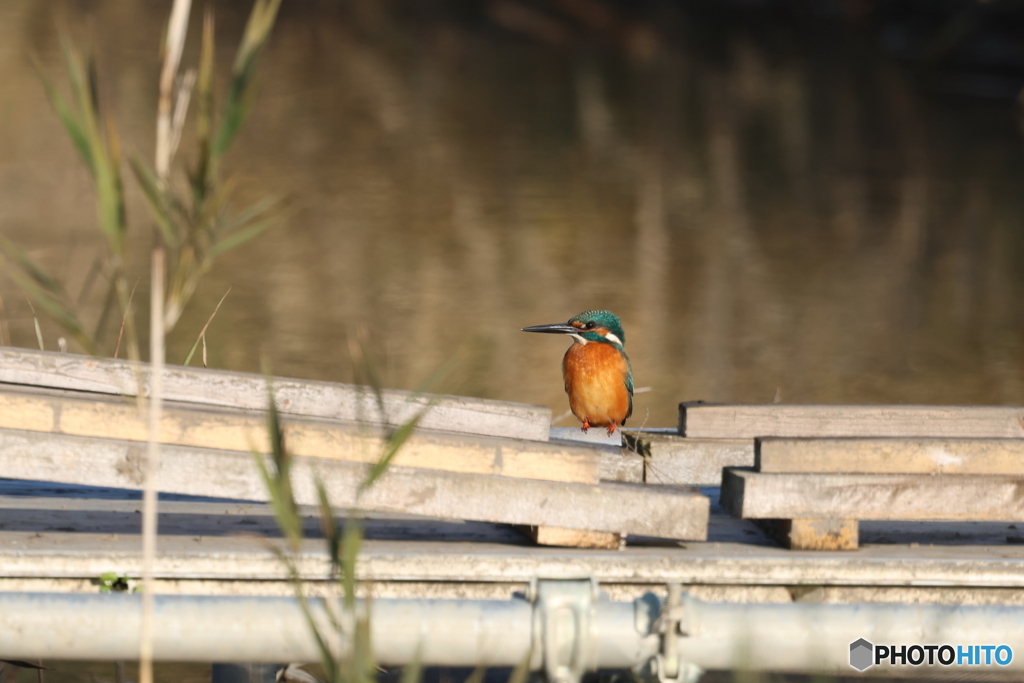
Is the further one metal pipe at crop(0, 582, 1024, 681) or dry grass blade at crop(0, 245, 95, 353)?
metal pipe at crop(0, 582, 1024, 681)

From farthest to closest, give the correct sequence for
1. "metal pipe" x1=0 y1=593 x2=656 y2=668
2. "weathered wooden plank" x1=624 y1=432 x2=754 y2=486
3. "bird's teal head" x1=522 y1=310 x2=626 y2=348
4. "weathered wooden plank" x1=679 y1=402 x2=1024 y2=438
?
"bird's teal head" x1=522 y1=310 x2=626 y2=348
"weathered wooden plank" x1=624 y1=432 x2=754 y2=486
"weathered wooden plank" x1=679 y1=402 x2=1024 y2=438
"metal pipe" x1=0 y1=593 x2=656 y2=668

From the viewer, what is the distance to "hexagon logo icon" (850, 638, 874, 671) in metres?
2.54

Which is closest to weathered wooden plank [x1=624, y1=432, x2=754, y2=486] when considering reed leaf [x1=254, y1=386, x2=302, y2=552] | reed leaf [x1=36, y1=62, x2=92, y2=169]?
reed leaf [x1=254, y1=386, x2=302, y2=552]

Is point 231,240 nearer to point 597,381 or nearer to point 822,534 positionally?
point 822,534

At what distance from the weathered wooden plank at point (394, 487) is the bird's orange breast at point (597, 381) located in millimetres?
995

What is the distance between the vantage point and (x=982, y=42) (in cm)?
2331

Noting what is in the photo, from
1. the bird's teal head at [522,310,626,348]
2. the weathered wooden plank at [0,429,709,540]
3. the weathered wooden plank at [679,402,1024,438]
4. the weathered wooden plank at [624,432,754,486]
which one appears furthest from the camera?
the bird's teal head at [522,310,626,348]

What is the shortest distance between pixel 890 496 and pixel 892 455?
101 mm

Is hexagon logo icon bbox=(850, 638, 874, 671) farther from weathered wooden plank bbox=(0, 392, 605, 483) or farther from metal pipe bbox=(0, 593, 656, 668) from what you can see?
weathered wooden plank bbox=(0, 392, 605, 483)

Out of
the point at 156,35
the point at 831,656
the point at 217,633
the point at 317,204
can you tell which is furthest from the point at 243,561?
the point at 156,35

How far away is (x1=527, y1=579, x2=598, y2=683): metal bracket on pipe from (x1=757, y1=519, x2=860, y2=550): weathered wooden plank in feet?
2.17

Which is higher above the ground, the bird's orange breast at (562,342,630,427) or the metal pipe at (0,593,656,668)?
the bird's orange breast at (562,342,630,427)

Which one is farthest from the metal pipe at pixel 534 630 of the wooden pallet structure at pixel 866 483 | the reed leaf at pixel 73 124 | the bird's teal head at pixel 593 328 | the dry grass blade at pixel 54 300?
the bird's teal head at pixel 593 328

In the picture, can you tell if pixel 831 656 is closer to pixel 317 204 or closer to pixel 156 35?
pixel 317 204
